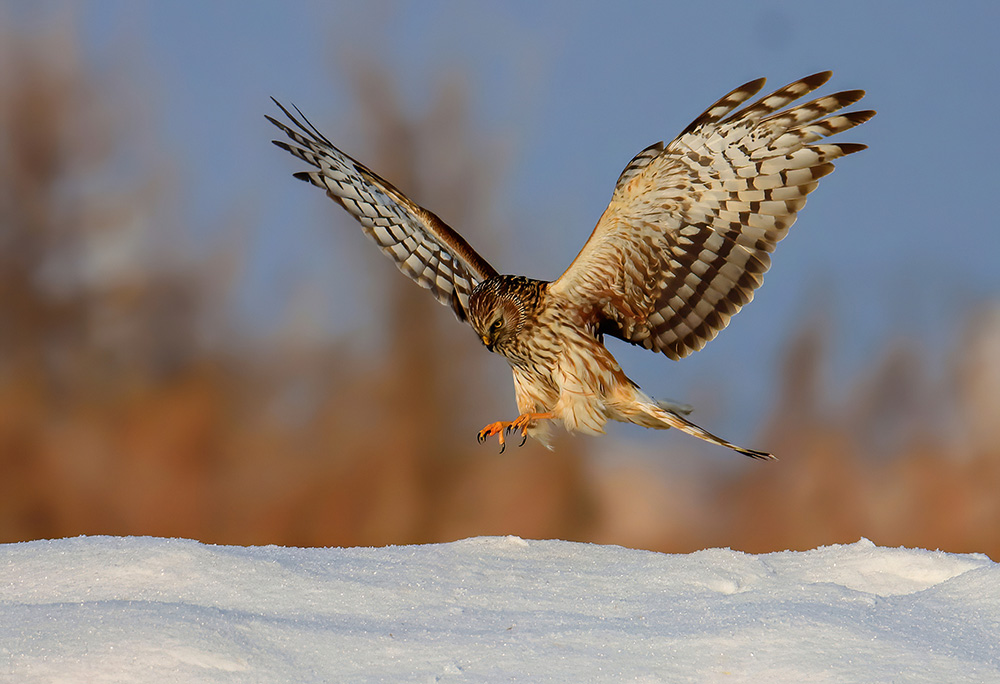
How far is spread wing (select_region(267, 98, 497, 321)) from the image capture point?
5.35 meters

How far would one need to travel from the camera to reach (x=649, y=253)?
179 inches

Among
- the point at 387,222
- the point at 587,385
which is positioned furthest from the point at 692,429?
the point at 387,222

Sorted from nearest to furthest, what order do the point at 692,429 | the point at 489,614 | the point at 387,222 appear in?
the point at 489,614 → the point at 692,429 → the point at 387,222

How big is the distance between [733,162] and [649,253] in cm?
55

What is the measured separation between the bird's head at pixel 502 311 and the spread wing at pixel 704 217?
0.58 ft

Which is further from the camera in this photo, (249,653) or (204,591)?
(204,591)

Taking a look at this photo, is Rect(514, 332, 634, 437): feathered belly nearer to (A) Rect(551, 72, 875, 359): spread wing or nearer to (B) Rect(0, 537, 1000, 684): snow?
(A) Rect(551, 72, 875, 359): spread wing

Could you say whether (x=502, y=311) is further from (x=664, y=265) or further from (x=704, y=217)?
(x=704, y=217)

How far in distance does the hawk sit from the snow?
0.65 m

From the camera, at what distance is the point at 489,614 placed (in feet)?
11.9

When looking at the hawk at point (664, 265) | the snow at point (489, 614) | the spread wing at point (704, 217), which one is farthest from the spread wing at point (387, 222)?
the snow at point (489, 614)

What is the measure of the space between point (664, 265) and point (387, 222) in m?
1.65

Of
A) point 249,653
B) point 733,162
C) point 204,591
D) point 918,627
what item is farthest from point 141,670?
point 733,162

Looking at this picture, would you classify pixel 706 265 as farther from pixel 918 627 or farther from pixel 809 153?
pixel 918 627
